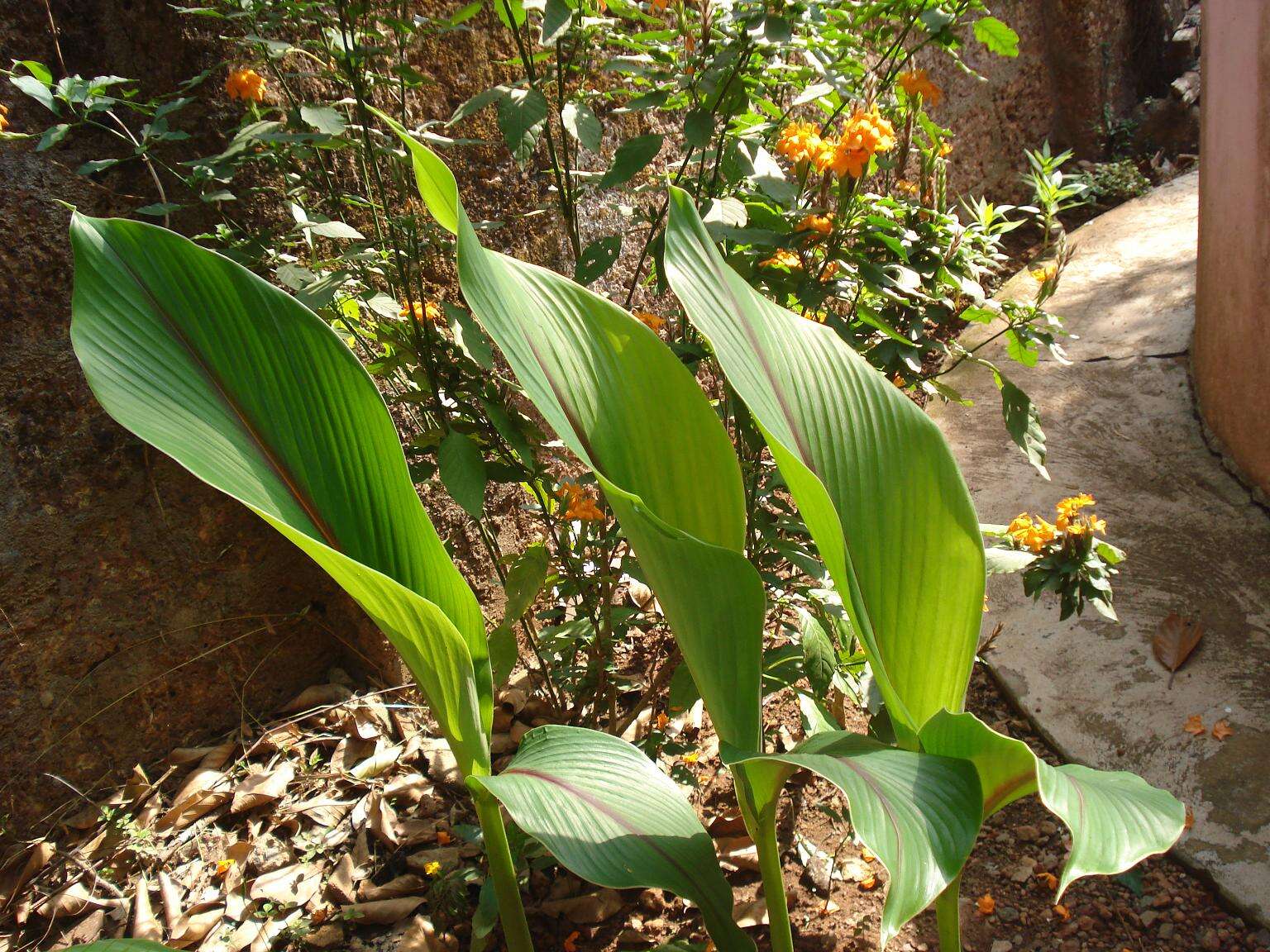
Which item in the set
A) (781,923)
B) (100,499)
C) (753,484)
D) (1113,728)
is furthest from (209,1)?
(1113,728)

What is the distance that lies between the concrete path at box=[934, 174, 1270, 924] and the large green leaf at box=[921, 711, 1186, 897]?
97 centimetres

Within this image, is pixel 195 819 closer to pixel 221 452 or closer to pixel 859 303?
pixel 221 452

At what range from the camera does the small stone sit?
1.81m

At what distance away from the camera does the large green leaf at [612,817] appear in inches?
38.8

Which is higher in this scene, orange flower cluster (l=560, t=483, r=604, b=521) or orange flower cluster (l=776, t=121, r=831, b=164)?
orange flower cluster (l=776, t=121, r=831, b=164)

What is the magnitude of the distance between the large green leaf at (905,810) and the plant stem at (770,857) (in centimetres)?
17

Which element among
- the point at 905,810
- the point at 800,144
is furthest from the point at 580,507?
the point at 905,810

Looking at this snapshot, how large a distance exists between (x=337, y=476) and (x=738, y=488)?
0.46 meters

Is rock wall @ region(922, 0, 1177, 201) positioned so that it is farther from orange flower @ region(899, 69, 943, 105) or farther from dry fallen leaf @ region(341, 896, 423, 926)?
dry fallen leaf @ region(341, 896, 423, 926)

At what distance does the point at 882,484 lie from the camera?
3.52 feet

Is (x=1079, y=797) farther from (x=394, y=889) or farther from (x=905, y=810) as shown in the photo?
(x=394, y=889)

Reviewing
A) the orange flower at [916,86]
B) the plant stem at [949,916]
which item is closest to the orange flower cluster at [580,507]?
the plant stem at [949,916]

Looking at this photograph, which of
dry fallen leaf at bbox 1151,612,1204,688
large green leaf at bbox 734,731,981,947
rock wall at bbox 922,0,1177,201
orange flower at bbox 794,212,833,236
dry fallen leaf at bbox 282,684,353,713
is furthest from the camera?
rock wall at bbox 922,0,1177,201

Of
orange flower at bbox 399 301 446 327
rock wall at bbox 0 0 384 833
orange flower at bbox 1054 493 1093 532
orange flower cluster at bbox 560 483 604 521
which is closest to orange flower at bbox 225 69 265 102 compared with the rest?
rock wall at bbox 0 0 384 833
